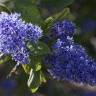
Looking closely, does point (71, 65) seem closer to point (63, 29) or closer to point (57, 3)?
point (63, 29)

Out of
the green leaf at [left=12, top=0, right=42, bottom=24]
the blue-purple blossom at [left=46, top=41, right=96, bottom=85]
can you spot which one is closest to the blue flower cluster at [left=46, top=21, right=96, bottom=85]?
the blue-purple blossom at [left=46, top=41, right=96, bottom=85]

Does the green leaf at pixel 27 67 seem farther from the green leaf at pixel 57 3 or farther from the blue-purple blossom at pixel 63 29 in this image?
the green leaf at pixel 57 3

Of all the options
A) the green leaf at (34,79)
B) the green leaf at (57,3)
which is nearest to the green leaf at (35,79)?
the green leaf at (34,79)

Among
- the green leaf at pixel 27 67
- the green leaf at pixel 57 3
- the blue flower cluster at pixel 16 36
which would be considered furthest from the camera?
the green leaf at pixel 57 3

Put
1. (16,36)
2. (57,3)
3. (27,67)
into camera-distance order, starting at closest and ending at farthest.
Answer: (16,36) → (27,67) → (57,3)

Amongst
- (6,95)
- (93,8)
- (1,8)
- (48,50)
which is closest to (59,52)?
(48,50)

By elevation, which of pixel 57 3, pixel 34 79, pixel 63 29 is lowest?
pixel 34 79

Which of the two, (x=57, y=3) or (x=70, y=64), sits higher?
(x=57, y=3)

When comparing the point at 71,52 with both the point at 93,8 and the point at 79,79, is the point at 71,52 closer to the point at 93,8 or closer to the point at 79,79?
the point at 79,79

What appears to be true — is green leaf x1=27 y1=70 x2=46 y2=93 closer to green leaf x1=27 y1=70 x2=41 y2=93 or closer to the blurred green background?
green leaf x1=27 y1=70 x2=41 y2=93

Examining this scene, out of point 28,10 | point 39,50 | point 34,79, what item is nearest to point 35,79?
point 34,79
